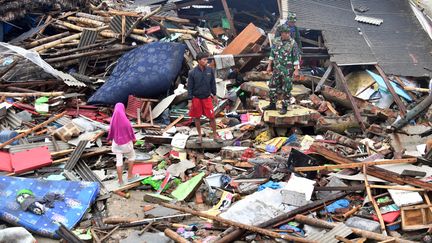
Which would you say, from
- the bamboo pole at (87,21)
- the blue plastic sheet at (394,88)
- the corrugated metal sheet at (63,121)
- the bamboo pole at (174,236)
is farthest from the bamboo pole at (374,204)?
the bamboo pole at (87,21)

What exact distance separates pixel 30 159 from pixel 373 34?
10.4 m

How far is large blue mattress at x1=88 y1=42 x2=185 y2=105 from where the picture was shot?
36.3ft

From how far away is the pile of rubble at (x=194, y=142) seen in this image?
6.58 meters

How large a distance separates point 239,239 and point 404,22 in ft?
37.1

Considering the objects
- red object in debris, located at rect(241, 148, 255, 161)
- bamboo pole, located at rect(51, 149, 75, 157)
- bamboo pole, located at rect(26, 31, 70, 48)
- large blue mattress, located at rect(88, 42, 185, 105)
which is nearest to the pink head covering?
bamboo pole, located at rect(51, 149, 75, 157)

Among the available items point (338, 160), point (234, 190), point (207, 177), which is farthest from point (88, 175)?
point (338, 160)

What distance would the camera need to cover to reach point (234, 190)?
7.65 meters

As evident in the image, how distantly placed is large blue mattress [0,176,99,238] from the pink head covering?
2.70ft

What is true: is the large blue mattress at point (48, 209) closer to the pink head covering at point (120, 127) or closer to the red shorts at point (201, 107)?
the pink head covering at point (120, 127)

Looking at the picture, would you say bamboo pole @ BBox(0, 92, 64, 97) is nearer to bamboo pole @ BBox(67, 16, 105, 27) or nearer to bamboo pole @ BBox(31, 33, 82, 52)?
bamboo pole @ BBox(31, 33, 82, 52)

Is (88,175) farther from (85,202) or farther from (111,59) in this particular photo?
(111,59)

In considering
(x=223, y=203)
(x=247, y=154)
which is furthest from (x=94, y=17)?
(x=223, y=203)

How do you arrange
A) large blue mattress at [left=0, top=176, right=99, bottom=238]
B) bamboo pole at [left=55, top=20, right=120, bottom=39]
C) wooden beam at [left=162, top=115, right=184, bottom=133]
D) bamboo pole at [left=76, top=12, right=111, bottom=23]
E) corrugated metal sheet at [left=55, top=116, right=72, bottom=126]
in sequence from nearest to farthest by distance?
large blue mattress at [left=0, top=176, right=99, bottom=238]
corrugated metal sheet at [left=55, top=116, right=72, bottom=126]
wooden beam at [left=162, top=115, right=184, bottom=133]
bamboo pole at [left=55, top=20, right=120, bottom=39]
bamboo pole at [left=76, top=12, right=111, bottom=23]

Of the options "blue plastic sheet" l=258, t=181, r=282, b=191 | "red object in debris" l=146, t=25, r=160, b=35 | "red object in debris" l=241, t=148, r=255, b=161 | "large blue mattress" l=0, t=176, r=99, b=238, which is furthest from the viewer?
"red object in debris" l=146, t=25, r=160, b=35
